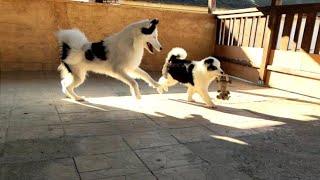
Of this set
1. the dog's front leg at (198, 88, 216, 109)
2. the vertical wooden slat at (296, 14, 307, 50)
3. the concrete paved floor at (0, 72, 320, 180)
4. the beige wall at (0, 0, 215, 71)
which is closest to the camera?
the concrete paved floor at (0, 72, 320, 180)

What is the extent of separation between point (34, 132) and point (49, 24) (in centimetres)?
441

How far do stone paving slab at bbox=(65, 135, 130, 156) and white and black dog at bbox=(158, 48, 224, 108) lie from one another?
5.55 ft

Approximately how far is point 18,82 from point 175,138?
4.03 meters

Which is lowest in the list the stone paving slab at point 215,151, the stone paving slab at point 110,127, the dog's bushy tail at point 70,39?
the stone paving slab at point 110,127

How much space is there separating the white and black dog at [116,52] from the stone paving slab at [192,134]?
1.02m

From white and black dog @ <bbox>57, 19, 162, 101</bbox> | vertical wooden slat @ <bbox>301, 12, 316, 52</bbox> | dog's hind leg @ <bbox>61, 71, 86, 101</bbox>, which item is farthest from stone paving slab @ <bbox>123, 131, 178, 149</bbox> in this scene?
vertical wooden slat @ <bbox>301, 12, 316, 52</bbox>

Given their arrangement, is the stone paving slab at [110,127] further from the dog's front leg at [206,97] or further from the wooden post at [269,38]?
the wooden post at [269,38]

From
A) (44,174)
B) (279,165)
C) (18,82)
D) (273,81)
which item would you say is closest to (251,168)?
(279,165)

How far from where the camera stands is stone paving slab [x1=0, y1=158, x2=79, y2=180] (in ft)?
7.50

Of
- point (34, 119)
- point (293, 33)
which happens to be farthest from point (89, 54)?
point (293, 33)

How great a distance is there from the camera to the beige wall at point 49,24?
22.0ft

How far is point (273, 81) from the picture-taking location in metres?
6.68

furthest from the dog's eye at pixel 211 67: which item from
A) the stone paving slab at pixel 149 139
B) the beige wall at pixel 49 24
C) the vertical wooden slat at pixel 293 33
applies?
the beige wall at pixel 49 24

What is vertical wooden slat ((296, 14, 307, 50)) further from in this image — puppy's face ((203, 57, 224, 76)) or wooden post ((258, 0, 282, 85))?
puppy's face ((203, 57, 224, 76))
